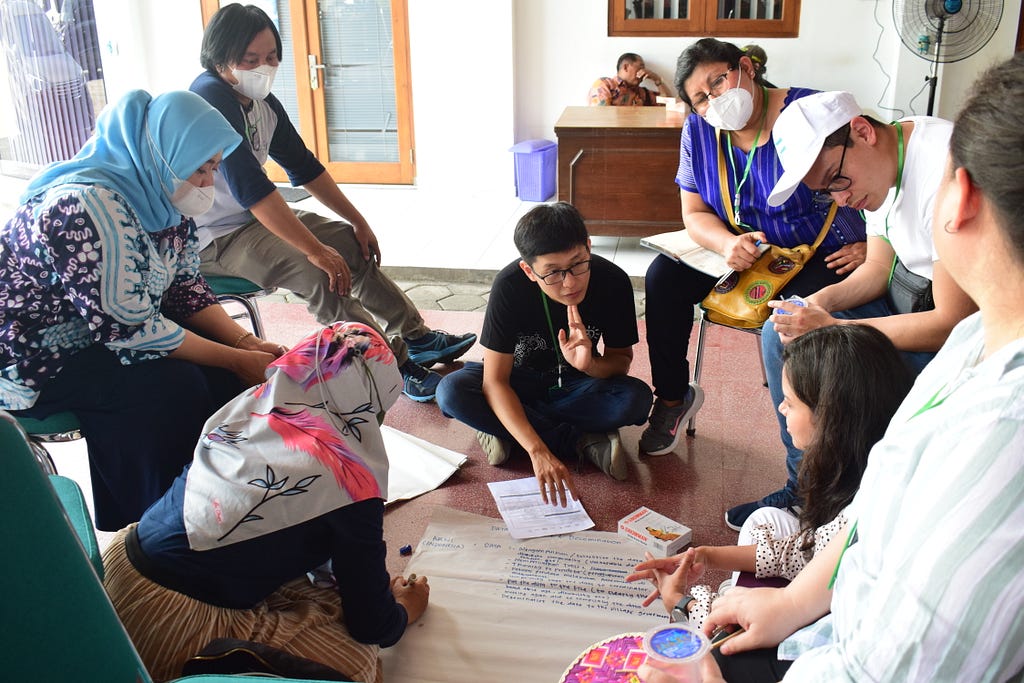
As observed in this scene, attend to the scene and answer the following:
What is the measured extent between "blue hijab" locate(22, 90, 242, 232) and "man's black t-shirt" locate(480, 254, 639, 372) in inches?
31.1

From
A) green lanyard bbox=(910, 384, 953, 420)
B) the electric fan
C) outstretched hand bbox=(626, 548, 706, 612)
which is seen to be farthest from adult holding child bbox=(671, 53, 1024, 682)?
the electric fan

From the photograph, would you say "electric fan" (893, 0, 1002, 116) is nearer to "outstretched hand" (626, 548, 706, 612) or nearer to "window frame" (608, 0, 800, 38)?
"window frame" (608, 0, 800, 38)

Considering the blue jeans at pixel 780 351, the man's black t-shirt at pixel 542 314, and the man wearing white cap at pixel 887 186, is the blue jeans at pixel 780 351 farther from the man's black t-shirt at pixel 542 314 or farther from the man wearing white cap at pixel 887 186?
the man's black t-shirt at pixel 542 314

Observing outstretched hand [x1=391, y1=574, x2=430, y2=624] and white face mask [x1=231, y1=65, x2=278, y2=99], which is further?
white face mask [x1=231, y1=65, x2=278, y2=99]

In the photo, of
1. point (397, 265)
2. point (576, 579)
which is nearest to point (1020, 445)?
point (576, 579)

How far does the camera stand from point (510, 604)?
6.21ft

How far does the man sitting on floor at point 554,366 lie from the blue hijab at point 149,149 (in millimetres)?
786

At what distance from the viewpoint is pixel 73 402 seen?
185 centimetres

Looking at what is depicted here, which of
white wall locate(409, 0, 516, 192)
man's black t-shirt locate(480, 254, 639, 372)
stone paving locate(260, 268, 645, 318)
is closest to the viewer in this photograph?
man's black t-shirt locate(480, 254, 639, 372)

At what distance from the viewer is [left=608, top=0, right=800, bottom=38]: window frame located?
5.88m

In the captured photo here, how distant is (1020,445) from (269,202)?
7.44 ft

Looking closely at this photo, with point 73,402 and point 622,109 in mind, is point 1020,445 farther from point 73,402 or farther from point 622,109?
point 622,109

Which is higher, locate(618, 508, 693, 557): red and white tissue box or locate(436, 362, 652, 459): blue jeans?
locate(436, 362, 652, 459): blue jeans

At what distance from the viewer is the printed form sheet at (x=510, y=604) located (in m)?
1.73
